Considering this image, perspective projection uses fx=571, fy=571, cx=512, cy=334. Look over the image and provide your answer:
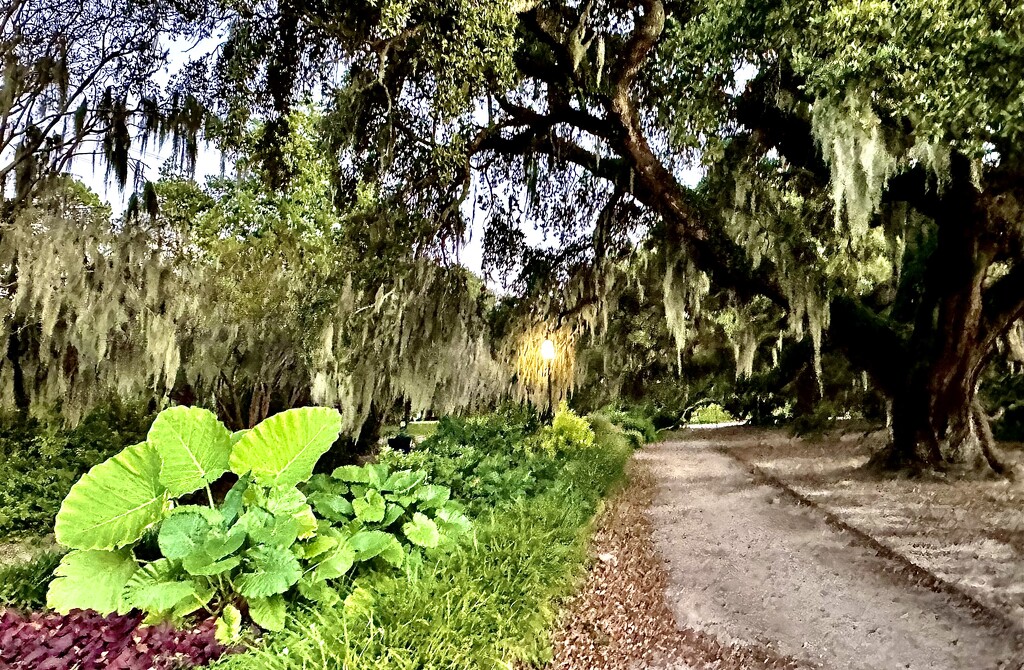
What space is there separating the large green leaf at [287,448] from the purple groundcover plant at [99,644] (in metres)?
0.63

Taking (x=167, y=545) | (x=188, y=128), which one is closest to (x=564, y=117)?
(x=188, y=128)

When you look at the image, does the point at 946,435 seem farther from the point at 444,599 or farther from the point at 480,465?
the point at 444,599

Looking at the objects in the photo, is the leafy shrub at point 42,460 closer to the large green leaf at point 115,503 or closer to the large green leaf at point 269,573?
the large green leaf at point 115,503

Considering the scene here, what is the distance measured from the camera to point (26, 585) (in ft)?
8.45

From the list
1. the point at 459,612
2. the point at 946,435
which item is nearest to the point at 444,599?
the point at 459,612

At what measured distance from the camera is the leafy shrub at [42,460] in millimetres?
6539

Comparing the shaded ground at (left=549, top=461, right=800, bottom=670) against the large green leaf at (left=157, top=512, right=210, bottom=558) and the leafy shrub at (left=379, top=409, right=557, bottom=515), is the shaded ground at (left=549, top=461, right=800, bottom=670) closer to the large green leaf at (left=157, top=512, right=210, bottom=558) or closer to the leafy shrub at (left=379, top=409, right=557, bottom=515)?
the leafy shrub at (left=379, top=409, right=557, bottom=515)

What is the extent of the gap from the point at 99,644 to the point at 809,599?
3.98 m

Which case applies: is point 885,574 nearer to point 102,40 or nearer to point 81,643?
point 81,643

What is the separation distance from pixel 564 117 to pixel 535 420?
5556mm

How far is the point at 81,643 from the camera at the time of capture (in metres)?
2.05

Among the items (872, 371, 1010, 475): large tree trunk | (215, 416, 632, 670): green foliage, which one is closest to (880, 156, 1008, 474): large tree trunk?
(872, 371, 1010, 475): large tree trunk

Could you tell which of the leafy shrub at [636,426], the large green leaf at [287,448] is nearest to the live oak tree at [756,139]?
the large green leaf at [287,448]

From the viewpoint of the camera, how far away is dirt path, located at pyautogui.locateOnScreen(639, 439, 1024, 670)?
3072mm
